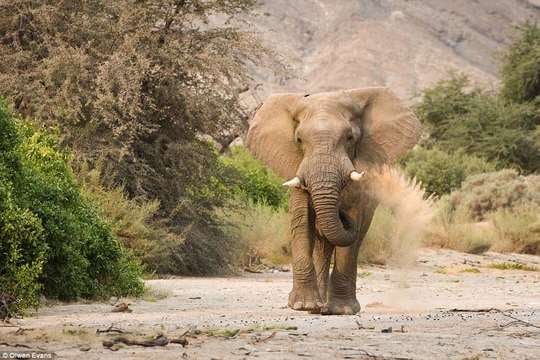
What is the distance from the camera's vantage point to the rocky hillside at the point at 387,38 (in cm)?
7225

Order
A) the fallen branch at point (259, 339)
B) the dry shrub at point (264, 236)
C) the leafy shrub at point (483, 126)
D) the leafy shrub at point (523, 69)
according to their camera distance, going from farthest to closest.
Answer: the leafy shrub at point (523, 69)
the leafy shrub at point (483, 126)
the dry shrub at point (264, 236)
the fallen branch at point (259, 339)

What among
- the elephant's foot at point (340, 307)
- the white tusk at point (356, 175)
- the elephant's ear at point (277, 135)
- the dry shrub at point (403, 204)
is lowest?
the elephant's foot at point (340, 307)

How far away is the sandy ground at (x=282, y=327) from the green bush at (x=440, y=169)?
75.5ft

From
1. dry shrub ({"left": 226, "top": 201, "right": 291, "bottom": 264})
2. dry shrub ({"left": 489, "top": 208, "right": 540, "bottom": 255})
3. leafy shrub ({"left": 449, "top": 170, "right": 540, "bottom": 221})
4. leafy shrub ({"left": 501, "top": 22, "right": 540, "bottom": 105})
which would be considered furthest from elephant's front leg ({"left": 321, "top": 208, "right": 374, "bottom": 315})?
leafy shrub ({"left": 501, "top": 22, "right": 540, "bottom": 105})

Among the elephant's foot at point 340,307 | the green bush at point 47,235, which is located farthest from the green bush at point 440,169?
the elephant's foot at point 340,307

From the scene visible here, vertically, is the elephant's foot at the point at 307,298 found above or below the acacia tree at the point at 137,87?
below

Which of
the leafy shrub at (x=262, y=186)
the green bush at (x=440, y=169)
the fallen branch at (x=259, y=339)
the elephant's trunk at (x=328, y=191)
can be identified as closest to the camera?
the fallen branch at (x=259, y=339)

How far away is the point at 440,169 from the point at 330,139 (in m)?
29.6

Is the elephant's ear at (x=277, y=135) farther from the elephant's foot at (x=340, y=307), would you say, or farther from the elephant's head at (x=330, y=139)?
the elephant's foot at (x=340, y=307)

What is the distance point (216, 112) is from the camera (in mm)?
20922

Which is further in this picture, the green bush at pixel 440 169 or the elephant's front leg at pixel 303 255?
the green bush at pixel 440 169

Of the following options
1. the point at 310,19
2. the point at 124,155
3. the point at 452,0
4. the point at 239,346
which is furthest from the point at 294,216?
the point at 452,0

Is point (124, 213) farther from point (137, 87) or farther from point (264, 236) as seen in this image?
point (264, 236)

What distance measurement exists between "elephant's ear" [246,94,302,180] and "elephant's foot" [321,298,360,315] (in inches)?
55.9
